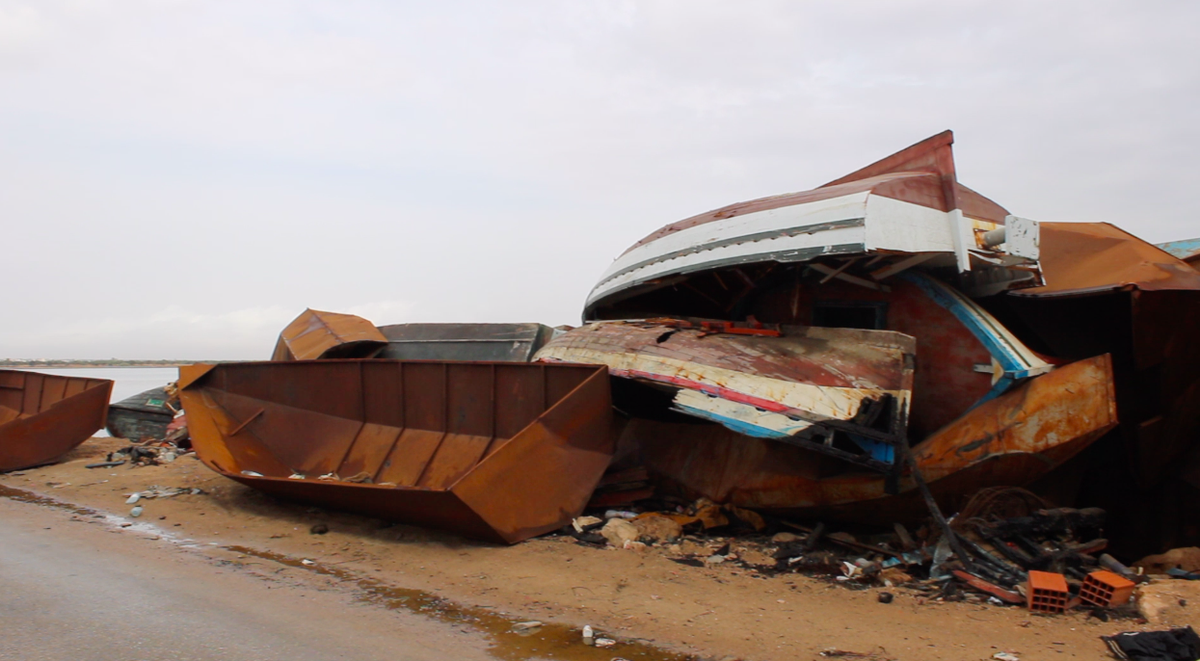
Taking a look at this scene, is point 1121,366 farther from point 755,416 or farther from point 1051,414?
point 755,416

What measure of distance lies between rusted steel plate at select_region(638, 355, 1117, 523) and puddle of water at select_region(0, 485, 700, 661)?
2.96m

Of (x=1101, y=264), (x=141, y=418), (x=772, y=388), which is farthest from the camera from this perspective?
(x=141, y=418)

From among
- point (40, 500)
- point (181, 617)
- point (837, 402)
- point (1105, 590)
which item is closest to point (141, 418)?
point (40, 500)

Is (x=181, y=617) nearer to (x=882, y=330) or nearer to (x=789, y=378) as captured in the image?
(x=789, y=378)

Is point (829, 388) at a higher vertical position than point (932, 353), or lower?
lower

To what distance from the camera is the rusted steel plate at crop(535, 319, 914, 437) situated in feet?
18.2

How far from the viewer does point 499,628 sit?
151 inches

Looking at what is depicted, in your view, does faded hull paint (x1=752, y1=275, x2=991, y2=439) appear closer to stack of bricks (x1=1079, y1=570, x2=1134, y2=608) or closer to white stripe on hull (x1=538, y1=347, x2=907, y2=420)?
white stripe on hull (x1=538, y1=347, x2=907, y2=420)

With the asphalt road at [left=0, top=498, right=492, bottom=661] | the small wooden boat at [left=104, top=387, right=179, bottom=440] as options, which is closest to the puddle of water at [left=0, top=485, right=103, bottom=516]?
the asphalt road at [left=0, top=498, right=492, bottom=661]

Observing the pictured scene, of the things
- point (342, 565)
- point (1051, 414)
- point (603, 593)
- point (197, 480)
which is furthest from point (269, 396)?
point (1051, 414)

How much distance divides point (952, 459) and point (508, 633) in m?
3.83

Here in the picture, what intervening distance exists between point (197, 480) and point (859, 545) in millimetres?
7202

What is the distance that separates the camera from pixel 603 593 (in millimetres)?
4496

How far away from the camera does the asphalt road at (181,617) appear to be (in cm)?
339
